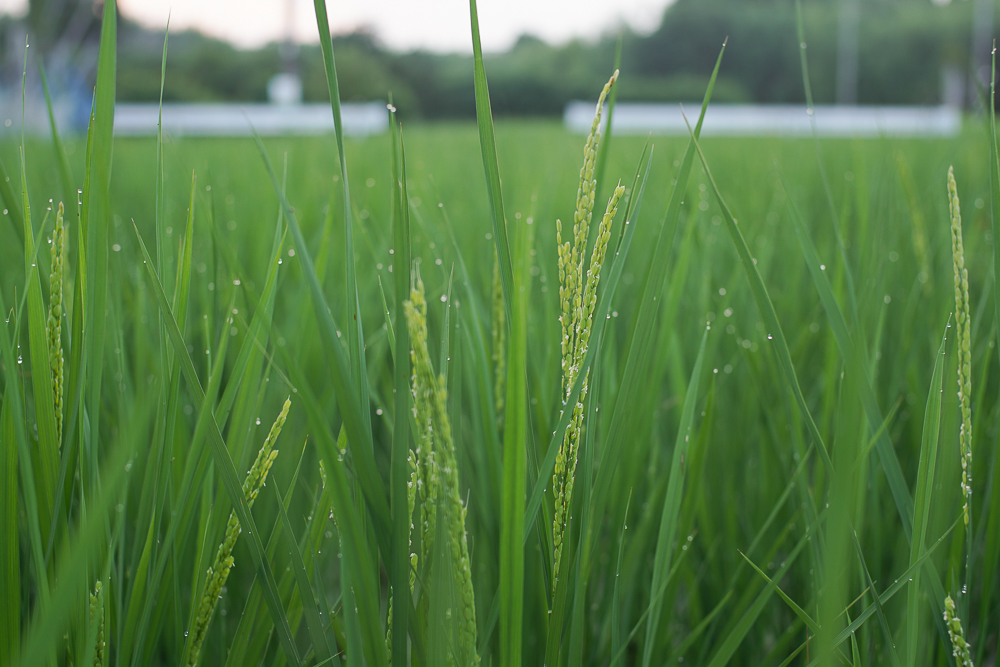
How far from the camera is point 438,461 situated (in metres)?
0.26

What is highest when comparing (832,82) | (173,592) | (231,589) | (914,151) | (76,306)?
(832,82)

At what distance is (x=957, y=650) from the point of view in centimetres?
33

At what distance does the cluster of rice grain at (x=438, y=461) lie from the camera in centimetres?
23

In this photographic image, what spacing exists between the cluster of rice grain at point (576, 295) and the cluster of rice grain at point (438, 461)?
57 mm

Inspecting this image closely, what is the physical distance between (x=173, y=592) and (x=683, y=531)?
0.38 metres

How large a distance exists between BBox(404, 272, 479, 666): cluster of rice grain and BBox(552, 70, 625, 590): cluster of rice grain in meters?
0.06

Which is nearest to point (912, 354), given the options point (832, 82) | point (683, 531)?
point (683, 531)

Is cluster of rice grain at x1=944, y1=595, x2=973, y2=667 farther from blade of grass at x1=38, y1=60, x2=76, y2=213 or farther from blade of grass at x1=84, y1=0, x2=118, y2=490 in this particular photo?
blade of grass at x1=38, y1=60, x2=76, y2=213

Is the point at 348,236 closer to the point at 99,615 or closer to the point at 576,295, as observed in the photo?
the point at 576,295

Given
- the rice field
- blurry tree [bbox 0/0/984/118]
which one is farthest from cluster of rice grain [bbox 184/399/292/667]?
blurry tree [bbox 0/0/984/118]

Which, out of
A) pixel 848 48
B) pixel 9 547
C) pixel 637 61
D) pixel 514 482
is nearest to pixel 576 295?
pixel 514 482

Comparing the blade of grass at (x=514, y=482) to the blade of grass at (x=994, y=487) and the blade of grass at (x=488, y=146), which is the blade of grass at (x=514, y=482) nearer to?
the blade of grass at (x=488, y=146)

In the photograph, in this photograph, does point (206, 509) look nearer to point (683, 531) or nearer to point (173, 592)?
point (173, 592)

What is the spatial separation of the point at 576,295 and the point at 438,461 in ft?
0.31
